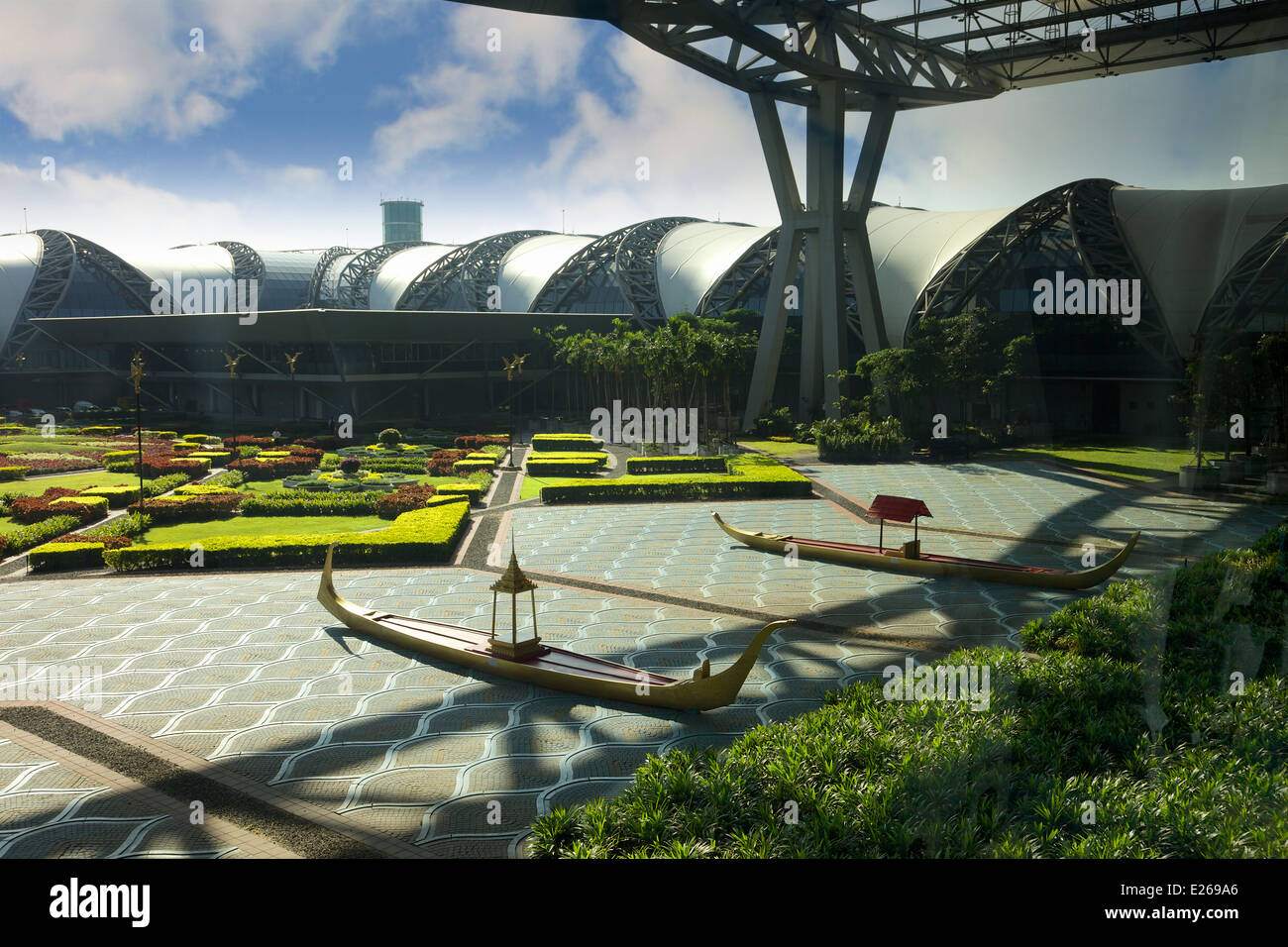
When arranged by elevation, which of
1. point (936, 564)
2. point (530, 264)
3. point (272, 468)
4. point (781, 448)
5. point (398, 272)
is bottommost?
point (936, 564)

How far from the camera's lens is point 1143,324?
155 feet

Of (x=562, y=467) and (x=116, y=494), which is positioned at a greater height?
(x=562, y=467)

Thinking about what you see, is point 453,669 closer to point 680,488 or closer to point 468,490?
point 468,490

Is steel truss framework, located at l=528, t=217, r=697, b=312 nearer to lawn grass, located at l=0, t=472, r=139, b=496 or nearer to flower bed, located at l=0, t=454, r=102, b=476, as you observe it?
flower bed, located at l=0, t=454, r=102, b=476

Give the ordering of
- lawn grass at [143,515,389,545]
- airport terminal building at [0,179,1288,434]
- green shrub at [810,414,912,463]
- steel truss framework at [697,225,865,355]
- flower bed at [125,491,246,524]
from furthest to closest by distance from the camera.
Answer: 1. steel truss framework at [697,225,865,355]
2. airport terminal building at [0,179,1288,434]
3. green shrub at [810,414,912,463]
4. flower bed at [125,491,246,524]
5. lawn grass at [143,515,389,545]

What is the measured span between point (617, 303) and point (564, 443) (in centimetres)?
2087

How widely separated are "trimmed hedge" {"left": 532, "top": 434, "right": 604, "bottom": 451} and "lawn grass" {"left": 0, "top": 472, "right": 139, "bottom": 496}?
16158 millimetres

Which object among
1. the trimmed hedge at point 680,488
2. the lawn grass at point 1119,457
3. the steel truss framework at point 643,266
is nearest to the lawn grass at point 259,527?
the trimmed hedge at point 680,488

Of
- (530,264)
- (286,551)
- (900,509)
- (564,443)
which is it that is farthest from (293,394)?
(900,509)

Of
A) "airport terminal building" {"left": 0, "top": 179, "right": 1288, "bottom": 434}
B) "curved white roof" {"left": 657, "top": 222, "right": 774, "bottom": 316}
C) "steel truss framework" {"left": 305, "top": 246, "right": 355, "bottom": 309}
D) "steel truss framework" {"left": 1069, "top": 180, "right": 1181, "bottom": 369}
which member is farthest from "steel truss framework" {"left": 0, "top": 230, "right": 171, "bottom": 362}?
"steel truss framework" {"left": 1069, "top": 180, "right": 1181, "bottom": 369}

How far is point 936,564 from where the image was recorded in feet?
66.8

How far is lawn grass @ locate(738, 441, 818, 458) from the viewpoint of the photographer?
42906 mm

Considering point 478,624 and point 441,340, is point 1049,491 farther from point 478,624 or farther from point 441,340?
point 441,340
